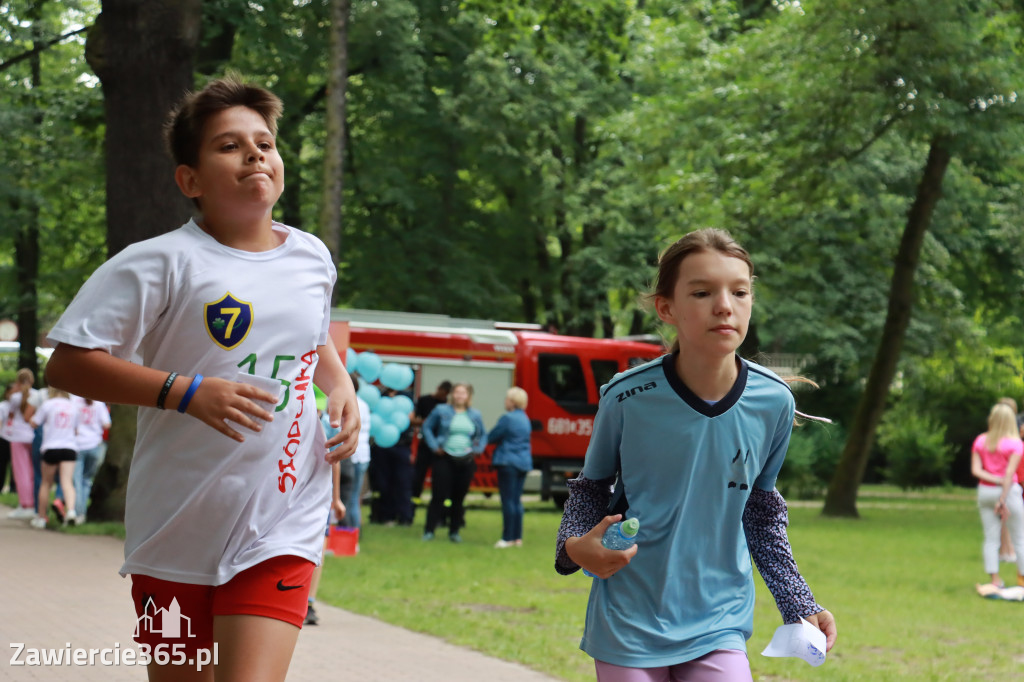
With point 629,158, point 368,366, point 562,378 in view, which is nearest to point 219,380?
point 368,366

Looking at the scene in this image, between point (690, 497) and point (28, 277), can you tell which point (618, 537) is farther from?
point (28, 277)

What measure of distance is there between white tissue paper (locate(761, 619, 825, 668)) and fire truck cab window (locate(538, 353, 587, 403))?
2269 centimetres

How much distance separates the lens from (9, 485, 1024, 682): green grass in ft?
28.2

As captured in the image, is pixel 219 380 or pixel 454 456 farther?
pixel 454 456

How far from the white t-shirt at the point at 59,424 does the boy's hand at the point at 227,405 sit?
46.2ft

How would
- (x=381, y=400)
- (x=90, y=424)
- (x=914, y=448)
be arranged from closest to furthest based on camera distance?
(x=381, y=400), (x=90, y=424), (x=914, y=448)

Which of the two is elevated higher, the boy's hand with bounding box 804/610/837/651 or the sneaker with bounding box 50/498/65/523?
the boy's hand with bounding box 804/610/837/651

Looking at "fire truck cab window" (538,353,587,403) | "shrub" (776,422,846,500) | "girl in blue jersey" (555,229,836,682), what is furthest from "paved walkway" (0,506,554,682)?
"shrub" (776,422,846,500)

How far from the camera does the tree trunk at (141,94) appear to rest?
14.5 meters

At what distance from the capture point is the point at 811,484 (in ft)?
105

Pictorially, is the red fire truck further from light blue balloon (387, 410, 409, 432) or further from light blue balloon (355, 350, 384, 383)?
light blue balloon (355, 350, 384, 383)

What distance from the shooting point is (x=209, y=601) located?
10.3ft

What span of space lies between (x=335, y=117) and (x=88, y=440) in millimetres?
5150

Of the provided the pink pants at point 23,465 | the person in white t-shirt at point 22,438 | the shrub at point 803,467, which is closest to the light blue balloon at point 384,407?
the person in white t-shirt at point 22,438
